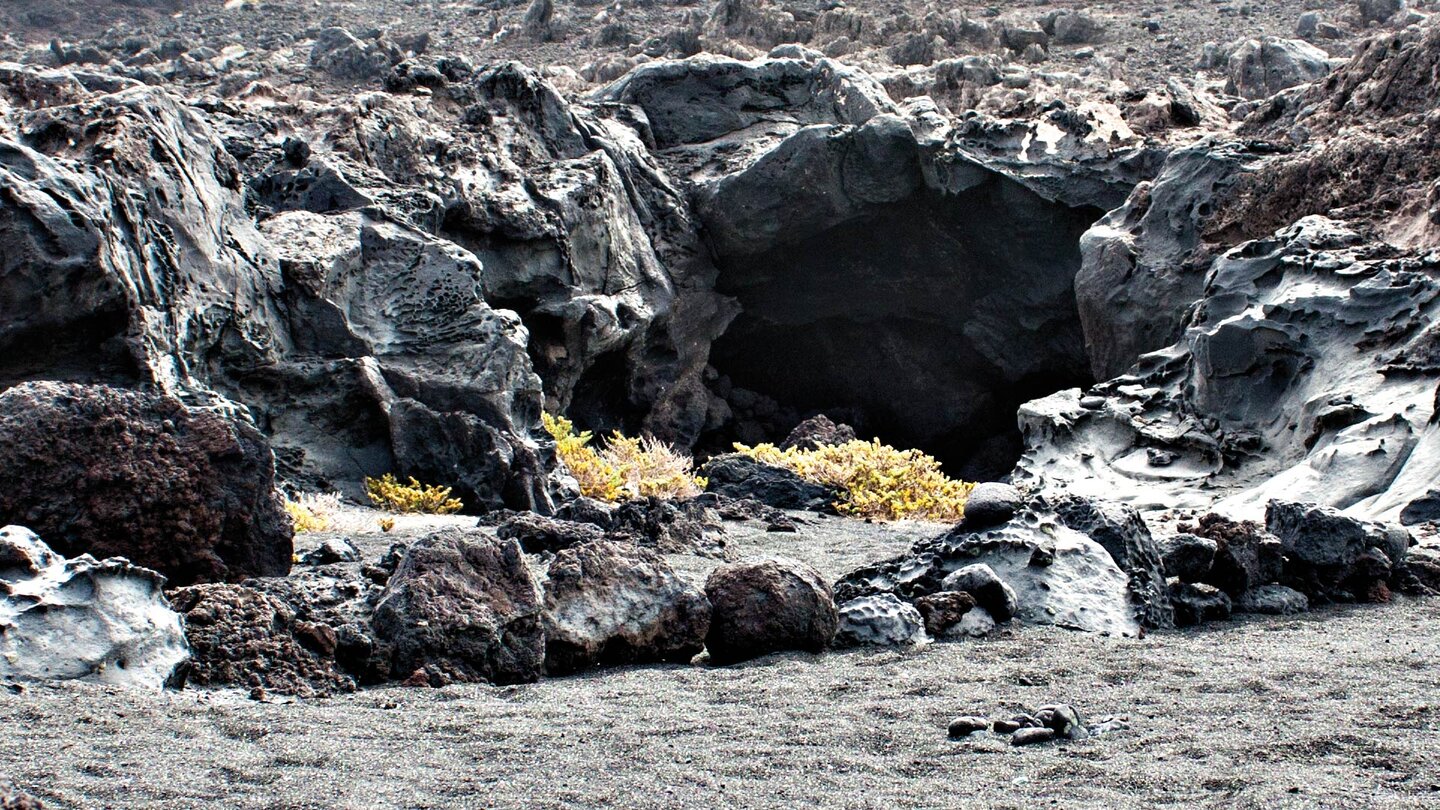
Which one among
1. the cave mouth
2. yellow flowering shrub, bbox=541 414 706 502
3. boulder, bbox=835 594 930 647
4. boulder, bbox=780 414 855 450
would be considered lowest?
boulder, bbox=835 594 930 647

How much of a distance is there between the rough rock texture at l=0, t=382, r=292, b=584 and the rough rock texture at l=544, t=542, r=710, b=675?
1562 mm

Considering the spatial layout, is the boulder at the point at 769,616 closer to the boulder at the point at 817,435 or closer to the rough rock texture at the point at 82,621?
the rough rock texture at the point at 82,621

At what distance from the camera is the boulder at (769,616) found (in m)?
5.59

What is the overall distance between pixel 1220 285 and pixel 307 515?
8.88 m

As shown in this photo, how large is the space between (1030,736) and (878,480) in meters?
10.0

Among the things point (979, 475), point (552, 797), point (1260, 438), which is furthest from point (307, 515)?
point (979, 475)

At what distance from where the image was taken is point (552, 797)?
133 inches

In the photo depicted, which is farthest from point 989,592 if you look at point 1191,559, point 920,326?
point 920,326

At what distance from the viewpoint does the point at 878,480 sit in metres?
13.9

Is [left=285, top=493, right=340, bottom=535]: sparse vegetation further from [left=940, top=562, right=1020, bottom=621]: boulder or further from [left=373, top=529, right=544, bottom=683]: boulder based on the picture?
[left=940, top=562, right=1020, bottom=621]: boulder

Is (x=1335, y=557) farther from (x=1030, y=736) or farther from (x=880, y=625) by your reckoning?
(x=1030, y=736)

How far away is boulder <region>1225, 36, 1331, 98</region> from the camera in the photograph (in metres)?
23.0

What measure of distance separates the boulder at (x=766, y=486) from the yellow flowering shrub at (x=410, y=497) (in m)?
3.22

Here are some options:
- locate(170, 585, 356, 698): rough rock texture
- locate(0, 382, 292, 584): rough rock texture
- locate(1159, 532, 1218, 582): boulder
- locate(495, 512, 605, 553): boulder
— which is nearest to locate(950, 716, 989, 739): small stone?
locate(170, 585, 356, 698): rough rock texture
